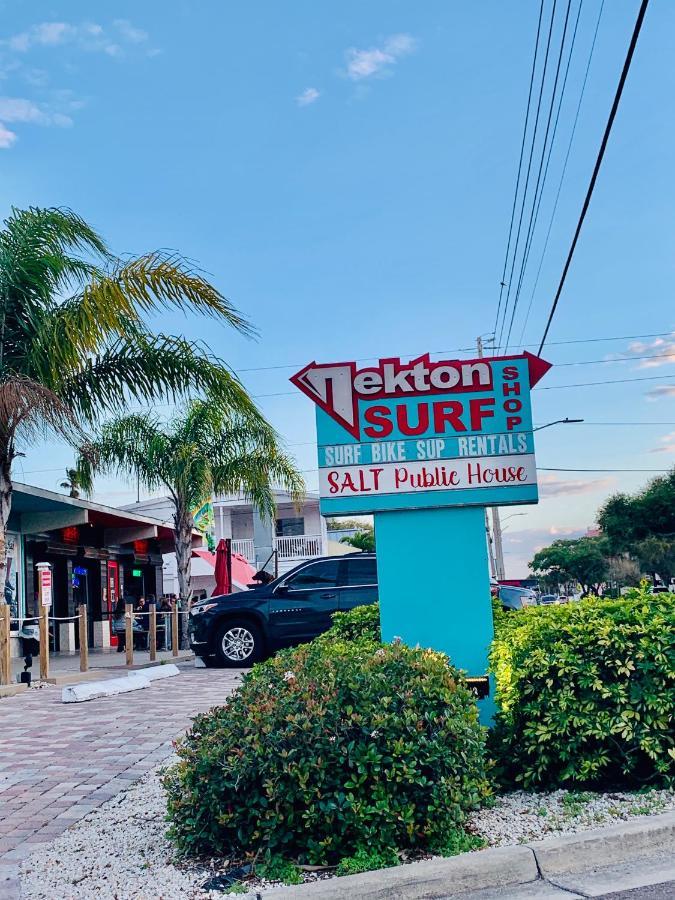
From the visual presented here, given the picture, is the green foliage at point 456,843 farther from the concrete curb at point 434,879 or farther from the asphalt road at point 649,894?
the asphalt road at point 649,894

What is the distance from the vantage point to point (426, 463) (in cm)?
720

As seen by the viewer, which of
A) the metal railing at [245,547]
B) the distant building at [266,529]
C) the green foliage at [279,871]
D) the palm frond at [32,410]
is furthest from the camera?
the metal railing at [245,547]

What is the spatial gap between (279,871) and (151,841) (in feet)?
3.43

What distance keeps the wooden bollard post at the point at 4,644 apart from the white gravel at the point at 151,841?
754cm

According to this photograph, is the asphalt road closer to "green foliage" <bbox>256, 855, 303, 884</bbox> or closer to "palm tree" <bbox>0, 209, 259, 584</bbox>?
"green foliage" <bbox>256, 855, 303, 884</bbox>

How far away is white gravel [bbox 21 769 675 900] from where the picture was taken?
450 cm

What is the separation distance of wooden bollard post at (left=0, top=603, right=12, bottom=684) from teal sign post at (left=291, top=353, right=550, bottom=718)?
7428 millimetres

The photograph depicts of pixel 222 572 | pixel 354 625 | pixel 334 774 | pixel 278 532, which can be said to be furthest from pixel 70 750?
pixel 278 532

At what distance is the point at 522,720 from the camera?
5.64 metres

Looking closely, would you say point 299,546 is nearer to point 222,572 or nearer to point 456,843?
point 222,572

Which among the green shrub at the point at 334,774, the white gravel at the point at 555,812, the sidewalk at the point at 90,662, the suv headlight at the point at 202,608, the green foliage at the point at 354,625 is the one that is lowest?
the white gravel at the point at 555,812

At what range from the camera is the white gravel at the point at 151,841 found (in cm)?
450

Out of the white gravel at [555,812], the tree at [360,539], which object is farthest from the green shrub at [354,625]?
the tree at [360,539]

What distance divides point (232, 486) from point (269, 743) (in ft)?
57.4
